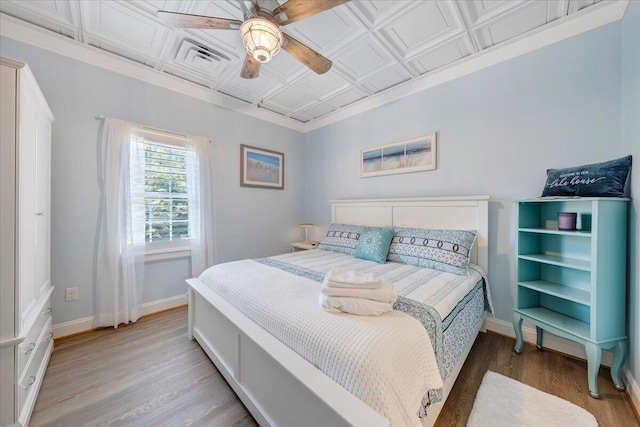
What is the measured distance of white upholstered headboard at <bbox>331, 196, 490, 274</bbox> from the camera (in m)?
2.38

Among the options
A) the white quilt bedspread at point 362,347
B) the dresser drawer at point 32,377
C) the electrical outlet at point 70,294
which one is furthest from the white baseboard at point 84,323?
the white quilt bedspread at point 362,347

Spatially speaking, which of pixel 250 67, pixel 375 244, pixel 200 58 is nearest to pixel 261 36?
pixel 250 67

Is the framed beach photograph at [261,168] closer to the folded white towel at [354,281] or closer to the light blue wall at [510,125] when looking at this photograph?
the light blue wall at [510,125]

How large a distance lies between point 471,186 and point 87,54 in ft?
13.2

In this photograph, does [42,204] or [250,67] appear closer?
[42,204]

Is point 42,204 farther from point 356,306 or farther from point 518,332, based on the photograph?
point 518,332

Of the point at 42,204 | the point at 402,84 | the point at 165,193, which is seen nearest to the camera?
the point at 42,204

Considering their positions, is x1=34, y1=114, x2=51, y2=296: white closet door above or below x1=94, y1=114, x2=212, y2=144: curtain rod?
below

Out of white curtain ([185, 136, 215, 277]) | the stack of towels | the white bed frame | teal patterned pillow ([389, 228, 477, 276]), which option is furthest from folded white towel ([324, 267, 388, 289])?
white curtain ([185, 136, 215, 277])

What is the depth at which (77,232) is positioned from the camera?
2.33 meters

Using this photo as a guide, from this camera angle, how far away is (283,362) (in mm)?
1119

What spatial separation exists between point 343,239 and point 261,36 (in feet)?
7.05

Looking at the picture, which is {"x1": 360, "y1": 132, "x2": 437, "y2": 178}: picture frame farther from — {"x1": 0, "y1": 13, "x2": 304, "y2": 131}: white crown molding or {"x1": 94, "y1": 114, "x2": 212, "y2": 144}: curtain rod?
{"x1": 94, "y1": 114, "x2": 212, "y2": 144}: curtain rod

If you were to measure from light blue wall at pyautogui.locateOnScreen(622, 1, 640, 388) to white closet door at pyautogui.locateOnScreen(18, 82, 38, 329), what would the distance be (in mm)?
3626
